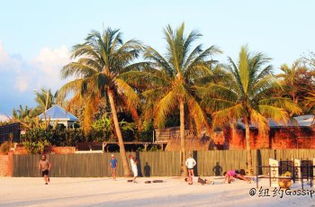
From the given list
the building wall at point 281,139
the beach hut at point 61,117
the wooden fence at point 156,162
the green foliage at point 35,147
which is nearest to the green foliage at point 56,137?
the green foliage at point 35,147

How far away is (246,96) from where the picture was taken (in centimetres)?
3209

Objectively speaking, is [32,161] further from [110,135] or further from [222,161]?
[222,161]

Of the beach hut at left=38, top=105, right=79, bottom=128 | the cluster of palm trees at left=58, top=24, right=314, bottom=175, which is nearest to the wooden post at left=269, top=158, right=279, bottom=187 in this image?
the cluster of palm trees at left=58, top=24, right=314, bottom=175

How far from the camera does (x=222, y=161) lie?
3344cm

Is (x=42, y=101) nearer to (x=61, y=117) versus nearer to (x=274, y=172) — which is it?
(x=61, y=117)

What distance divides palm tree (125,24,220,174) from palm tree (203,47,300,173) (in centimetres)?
94

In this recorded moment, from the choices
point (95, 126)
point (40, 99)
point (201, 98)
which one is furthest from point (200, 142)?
point (40, 99)

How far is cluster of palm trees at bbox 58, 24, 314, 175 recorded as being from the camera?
31.5 metres

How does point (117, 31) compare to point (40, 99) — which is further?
point (40, 99)

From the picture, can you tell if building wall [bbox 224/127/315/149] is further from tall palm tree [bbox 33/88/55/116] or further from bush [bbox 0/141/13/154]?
tall palm tree [bbox 33/88/55/116]

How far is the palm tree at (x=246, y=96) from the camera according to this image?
31.4 metres

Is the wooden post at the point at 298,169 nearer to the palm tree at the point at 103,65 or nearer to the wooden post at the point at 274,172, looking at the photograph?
the wooden post at the point at 274,172

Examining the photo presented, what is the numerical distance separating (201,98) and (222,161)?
13.9 ft

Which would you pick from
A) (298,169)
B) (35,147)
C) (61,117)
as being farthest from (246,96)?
(61,117)
